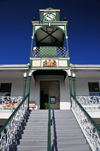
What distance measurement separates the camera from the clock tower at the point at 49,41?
786 centimetres

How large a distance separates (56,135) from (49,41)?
9080mm

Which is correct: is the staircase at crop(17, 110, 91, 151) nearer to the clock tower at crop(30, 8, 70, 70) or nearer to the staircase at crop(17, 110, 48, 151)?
the staircase at crop(17, 110, 48, 151)

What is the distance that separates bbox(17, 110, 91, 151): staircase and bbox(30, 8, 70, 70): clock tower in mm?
3652

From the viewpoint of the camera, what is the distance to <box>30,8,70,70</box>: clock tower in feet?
25.8

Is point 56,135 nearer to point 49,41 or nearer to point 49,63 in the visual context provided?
point 49,63

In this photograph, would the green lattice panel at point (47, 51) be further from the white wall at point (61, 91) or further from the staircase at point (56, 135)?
the staircase at point (56, 135)

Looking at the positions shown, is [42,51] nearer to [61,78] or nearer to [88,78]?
[61,78]

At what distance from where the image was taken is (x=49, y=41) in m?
11.1

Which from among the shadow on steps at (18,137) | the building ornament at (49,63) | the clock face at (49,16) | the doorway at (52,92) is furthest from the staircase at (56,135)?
the clock face at (49,16)

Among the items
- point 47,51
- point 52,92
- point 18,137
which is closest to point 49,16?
point 47,51

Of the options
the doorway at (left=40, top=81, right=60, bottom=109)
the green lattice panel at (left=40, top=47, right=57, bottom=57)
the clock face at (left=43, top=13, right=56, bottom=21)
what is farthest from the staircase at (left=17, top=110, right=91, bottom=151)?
the clock face at (left=43, top=13, right=56, bottom=21)

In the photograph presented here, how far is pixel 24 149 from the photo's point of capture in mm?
3562

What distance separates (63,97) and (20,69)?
4451 mm

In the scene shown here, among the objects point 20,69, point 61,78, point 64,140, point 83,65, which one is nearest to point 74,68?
point 83,65
